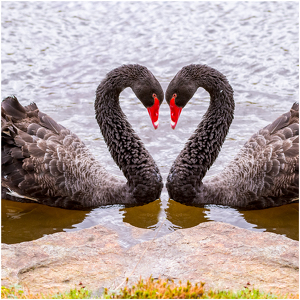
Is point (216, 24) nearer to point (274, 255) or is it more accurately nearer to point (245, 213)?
point (245, 213)

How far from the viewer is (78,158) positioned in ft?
20.8

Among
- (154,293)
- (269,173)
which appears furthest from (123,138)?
(154,293)

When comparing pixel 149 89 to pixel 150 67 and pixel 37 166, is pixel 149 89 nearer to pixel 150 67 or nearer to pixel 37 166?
pixel 37 166

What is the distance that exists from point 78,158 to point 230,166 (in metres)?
2.04

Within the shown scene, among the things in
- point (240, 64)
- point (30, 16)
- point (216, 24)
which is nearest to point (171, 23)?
point (216, 24)

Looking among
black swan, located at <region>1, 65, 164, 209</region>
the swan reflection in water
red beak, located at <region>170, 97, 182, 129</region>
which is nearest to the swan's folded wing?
black swan, located at <region>1, 65, 164, 209</region>

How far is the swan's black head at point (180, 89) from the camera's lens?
6.11m

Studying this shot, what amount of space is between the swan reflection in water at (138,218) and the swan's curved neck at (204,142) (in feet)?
0.92

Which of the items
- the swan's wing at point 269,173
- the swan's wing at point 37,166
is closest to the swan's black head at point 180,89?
the swan's wing at point 269,173

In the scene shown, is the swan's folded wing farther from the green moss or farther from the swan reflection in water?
the green moss

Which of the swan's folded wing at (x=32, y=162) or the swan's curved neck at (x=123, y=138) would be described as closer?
the swan's folded wing at (x=32, y=162)

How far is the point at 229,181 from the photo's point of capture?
631cm

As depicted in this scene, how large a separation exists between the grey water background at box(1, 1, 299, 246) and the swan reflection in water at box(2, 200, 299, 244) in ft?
0.04

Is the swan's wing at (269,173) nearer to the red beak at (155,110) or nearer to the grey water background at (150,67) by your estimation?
the grey water background at (150,67)
